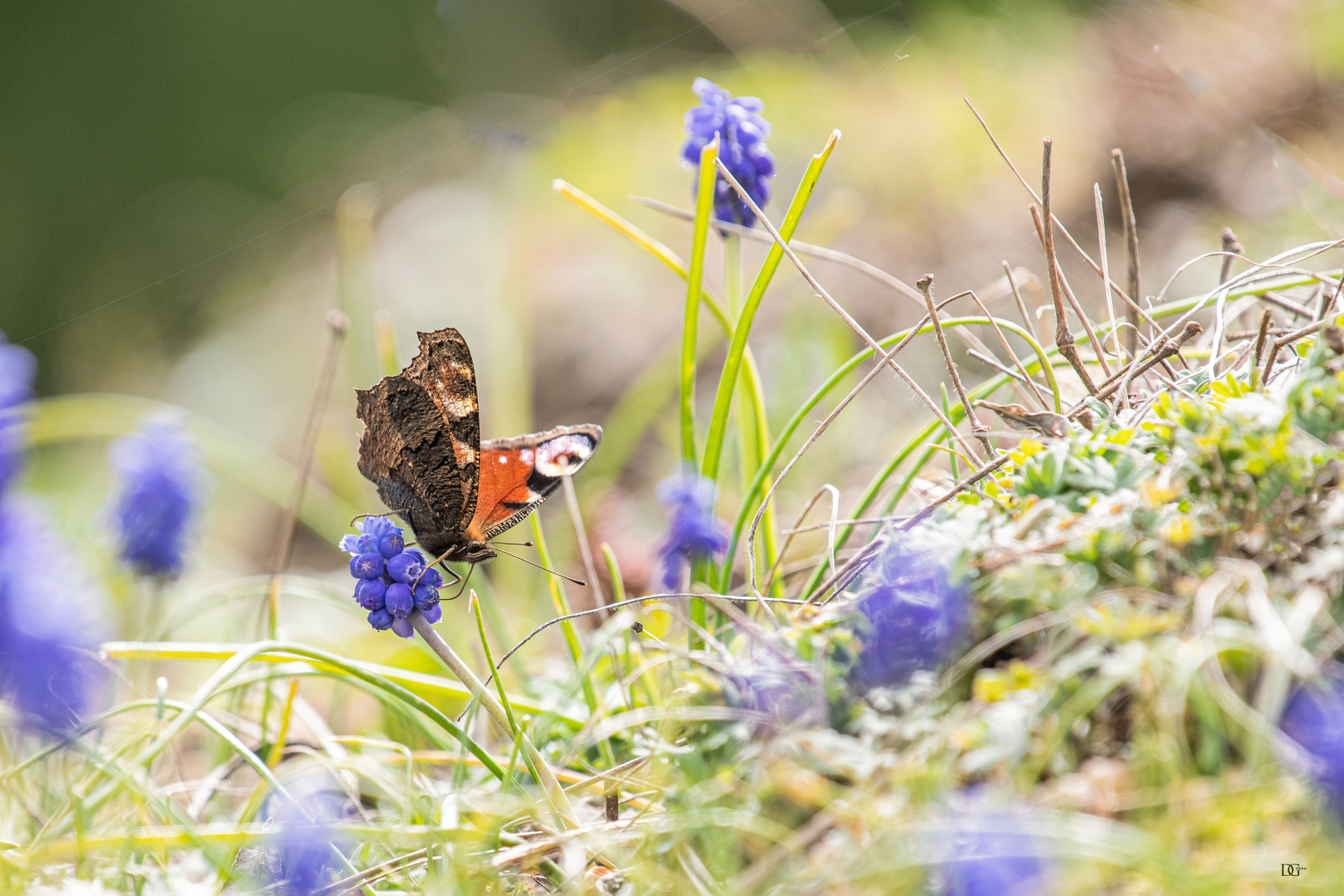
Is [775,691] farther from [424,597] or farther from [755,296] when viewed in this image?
[755,296]

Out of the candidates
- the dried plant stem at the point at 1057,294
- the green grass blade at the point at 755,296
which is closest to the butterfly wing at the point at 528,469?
the green grass blade at the point at 755,296

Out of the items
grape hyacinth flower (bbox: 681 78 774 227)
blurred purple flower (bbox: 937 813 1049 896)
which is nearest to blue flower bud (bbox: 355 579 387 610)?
blurred purple flower (bbox: 937 813 1049 896)

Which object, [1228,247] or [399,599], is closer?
[399,599]

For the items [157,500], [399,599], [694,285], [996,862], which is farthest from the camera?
[157,500]

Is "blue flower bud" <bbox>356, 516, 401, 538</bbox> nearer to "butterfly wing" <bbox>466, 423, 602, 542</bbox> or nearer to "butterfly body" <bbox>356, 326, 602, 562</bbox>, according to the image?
"butterfly body" <bbox>356, 326, 602, 562</bbox>

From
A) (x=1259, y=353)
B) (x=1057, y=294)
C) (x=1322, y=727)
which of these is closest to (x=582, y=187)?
(x=1057, y=294)
